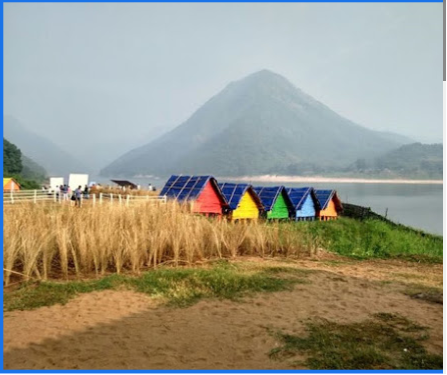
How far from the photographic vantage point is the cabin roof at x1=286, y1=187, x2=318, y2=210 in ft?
50.4

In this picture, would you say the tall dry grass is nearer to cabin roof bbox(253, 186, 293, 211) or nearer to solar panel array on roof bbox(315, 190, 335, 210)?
cabin roof bbox(253, 186, 293, 211)

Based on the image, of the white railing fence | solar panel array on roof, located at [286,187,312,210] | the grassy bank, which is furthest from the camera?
solar panel array on roof, located at [286,187,312,210]

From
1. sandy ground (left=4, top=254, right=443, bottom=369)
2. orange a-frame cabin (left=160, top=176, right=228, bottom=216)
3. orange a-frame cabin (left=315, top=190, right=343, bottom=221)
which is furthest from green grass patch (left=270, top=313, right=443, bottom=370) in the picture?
orange a-frame cabin (left=315, top=190, right=343, bottom=221)

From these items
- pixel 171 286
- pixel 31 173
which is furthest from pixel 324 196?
pixel 31 173

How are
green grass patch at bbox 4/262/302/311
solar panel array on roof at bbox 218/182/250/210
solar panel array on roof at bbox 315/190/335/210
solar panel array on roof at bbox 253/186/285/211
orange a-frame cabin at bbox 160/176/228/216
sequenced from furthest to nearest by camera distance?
1. solar panel array on roof at bbox 315/190/335/210
2. solar panel array on roof at bbox 253/186/285/211
3. solar panel array on roof at bbox 218/182/250/210
4. orange a-frame cabin at bbox 160/176/228/216
5. green grass patch at bbox 4/262/302/311

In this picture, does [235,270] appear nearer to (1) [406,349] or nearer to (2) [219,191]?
(1) [406,349]

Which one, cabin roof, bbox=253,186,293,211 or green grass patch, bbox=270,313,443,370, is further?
cabin roof, bbox=253,186,293,211

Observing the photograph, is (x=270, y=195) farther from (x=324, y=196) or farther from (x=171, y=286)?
(x=171, y=286)

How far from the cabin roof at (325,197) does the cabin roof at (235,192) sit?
10.2ft

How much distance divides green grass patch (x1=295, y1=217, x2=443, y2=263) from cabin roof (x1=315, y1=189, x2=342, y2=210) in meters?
0.83

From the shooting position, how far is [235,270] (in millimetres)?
6418

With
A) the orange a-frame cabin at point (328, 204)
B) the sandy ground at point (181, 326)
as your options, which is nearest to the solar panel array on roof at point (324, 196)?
the orange a-frame cabin at point (328, 204)

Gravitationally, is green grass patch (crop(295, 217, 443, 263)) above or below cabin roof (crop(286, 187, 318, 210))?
below

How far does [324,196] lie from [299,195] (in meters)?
1.37
